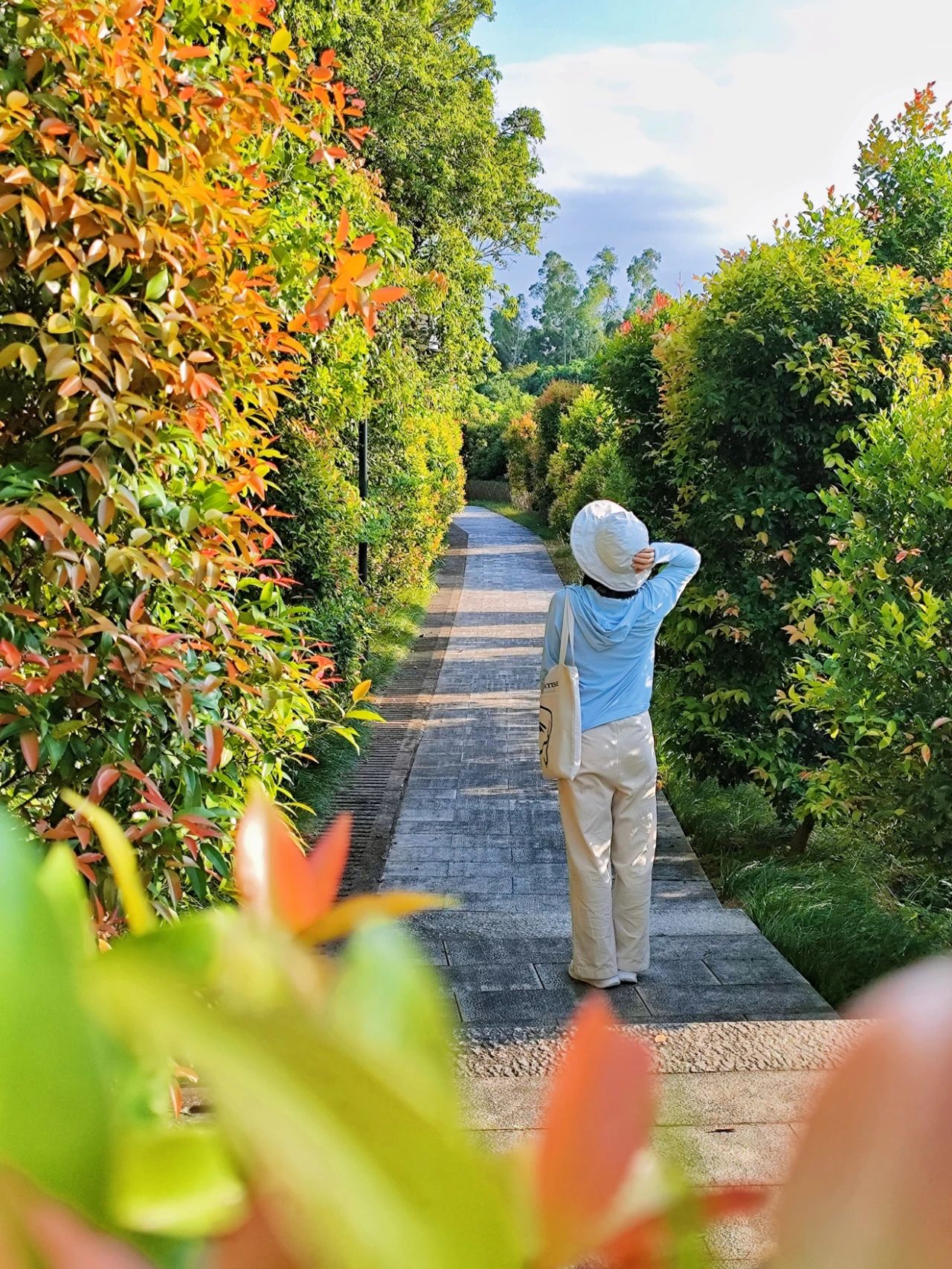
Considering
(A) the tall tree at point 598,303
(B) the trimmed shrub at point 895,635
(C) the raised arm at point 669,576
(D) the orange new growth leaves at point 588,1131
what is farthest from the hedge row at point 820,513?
(A) the tall tree at point 598,303

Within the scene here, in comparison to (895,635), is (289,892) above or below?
above

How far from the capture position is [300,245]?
2709 mm

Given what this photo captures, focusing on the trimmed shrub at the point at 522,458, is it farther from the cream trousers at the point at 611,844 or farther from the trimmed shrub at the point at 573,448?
the cream trousers at the point at 611,844

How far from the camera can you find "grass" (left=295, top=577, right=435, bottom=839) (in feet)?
20.9

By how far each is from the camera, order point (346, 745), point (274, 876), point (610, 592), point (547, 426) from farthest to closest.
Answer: point (547, 426) < point (346, 745) < point (610, 592) < point (274, 876)

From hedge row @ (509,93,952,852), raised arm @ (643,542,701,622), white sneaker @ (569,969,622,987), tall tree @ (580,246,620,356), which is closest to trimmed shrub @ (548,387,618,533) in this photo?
hedge row @ (509,93,952,852)

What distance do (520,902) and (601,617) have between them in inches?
66.2

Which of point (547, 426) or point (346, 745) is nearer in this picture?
point (346, 745)

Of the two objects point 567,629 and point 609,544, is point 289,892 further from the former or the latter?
point 609,544

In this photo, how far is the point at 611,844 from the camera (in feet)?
14.1

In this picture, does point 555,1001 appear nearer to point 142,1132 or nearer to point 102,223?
point 102,223

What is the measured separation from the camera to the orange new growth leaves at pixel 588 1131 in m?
0.25

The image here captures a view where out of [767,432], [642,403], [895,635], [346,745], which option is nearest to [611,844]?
[895,635]

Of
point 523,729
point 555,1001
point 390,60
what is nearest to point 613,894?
Result: point 555,1001
